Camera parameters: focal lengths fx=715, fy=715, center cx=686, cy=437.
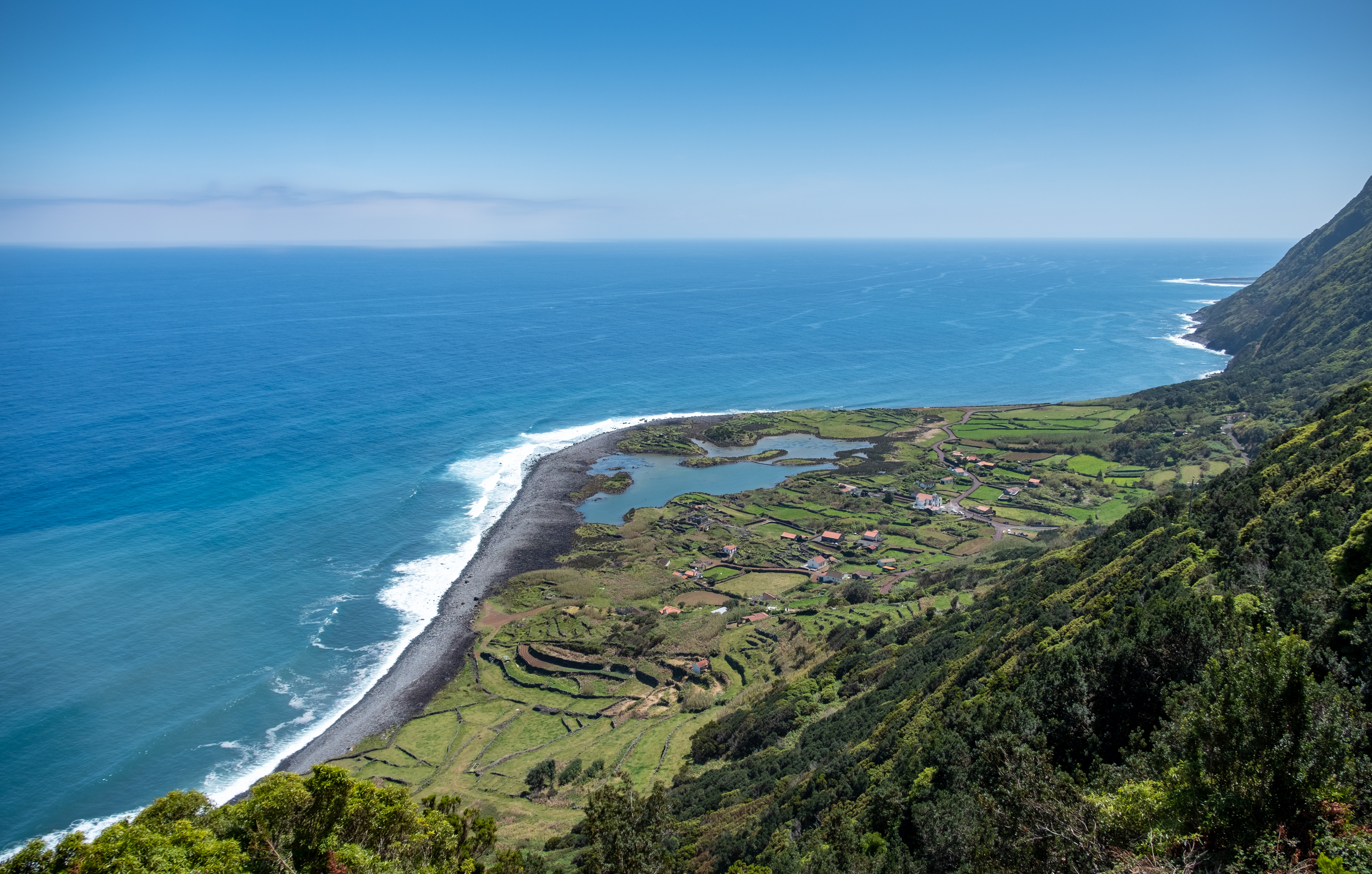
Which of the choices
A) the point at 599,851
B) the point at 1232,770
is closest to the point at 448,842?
the point at 599,851

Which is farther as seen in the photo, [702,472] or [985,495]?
[702,472]

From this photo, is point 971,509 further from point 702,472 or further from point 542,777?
point 542,777

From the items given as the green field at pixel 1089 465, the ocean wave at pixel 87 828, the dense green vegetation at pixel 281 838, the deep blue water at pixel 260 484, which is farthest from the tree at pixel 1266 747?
the green field at pixel 1089 465

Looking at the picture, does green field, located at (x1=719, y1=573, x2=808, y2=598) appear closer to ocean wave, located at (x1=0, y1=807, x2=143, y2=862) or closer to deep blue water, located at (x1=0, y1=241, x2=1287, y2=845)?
deep blue water, located at (x1=0, y1=241, x2=1287, y2=845)

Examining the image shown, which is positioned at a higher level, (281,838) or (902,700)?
(281,838)

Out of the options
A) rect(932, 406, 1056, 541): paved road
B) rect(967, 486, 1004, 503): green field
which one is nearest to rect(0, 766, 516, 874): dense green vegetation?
rect(932, 406, 1056, 541): paved road

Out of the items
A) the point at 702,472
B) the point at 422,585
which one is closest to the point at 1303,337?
the point at 702,472

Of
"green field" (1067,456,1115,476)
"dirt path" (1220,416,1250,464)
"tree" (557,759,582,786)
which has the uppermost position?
"dirt path" (1220,416,1250,464)

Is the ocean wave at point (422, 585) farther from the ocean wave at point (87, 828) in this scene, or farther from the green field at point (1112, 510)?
the green field at point (1112, 510)
